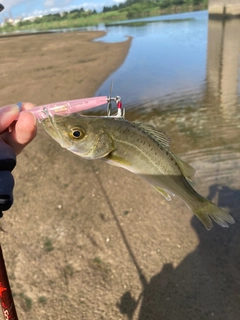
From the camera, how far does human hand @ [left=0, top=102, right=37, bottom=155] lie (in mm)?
2459

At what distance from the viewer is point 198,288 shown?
489 centimetres

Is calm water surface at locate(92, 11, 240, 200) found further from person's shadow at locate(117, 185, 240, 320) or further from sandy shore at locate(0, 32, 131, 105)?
person's shadow at locate(117, 185, 240, 320)

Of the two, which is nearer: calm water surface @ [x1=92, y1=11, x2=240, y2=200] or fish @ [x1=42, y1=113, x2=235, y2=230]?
fish @ [x1=42, y1=113, x2=235, y2=230]

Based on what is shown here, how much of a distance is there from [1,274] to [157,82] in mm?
16894

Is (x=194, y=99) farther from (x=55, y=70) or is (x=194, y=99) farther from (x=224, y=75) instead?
(x=55, y=70)

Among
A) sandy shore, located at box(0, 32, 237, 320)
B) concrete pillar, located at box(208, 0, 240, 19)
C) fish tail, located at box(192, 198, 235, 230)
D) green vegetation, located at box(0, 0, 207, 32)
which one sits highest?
fish tail, located at box(192, 198, 235, 230)

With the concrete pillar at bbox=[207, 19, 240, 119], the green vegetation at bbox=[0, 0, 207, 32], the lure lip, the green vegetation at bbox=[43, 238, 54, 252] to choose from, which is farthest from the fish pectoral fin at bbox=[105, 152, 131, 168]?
the green vegetation at bbox=[0, 0, 207, 32]

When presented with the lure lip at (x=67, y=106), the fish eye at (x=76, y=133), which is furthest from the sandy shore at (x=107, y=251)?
the fish eye at (x=76, y=133)

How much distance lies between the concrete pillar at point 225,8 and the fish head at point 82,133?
58.3m

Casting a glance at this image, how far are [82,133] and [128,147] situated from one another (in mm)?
372

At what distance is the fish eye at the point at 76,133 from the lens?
2400 mm

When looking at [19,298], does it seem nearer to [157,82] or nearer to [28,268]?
[28,268]

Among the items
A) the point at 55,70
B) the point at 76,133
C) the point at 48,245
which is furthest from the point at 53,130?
the point at 55,70

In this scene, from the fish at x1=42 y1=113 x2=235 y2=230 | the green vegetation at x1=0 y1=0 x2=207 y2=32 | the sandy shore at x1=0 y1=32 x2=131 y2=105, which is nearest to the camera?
the fish at x1=42 y1=113 x2=235 y2=230
